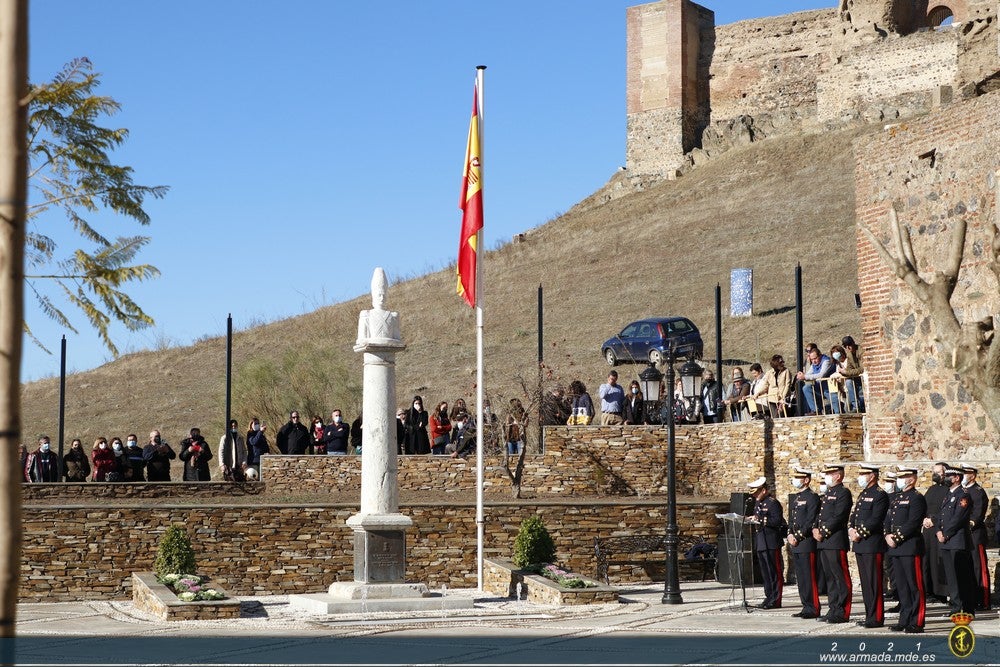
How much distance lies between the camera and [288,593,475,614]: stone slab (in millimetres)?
16594

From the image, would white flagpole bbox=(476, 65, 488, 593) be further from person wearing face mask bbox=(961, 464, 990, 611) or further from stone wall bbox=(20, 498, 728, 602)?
person wearing face mask bbox=(961, 464, 990, 611)

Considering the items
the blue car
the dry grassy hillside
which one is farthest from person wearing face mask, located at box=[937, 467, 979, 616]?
the blue car

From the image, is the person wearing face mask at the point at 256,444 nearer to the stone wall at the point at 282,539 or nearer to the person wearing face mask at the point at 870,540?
the stone wall at the point at 282,539

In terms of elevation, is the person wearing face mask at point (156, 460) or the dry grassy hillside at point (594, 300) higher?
the dry grassy hillside at point (594, 300)

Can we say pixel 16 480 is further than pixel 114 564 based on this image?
No

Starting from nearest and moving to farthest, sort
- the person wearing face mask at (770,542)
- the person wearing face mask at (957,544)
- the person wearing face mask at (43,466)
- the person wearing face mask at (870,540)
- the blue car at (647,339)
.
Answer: the person wearing face mask at (870,540) < the person wearing face mask at (957,544) < the person wearing face mask at (770,542) < the person wearing face mask at (43,466) < the blue car at (647,339)

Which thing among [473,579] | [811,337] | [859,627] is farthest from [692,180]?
[859,627]

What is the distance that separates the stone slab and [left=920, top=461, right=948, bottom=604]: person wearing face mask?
5652mm

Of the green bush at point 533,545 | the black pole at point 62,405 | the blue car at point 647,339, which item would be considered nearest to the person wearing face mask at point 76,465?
the black pole at point 62,405

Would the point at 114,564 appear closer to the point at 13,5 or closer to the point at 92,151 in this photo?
the point at 92,151

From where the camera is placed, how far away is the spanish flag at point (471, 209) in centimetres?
1948

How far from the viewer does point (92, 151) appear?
38.7 feet

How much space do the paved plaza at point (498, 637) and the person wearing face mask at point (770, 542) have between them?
44cm

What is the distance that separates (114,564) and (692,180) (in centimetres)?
4411
